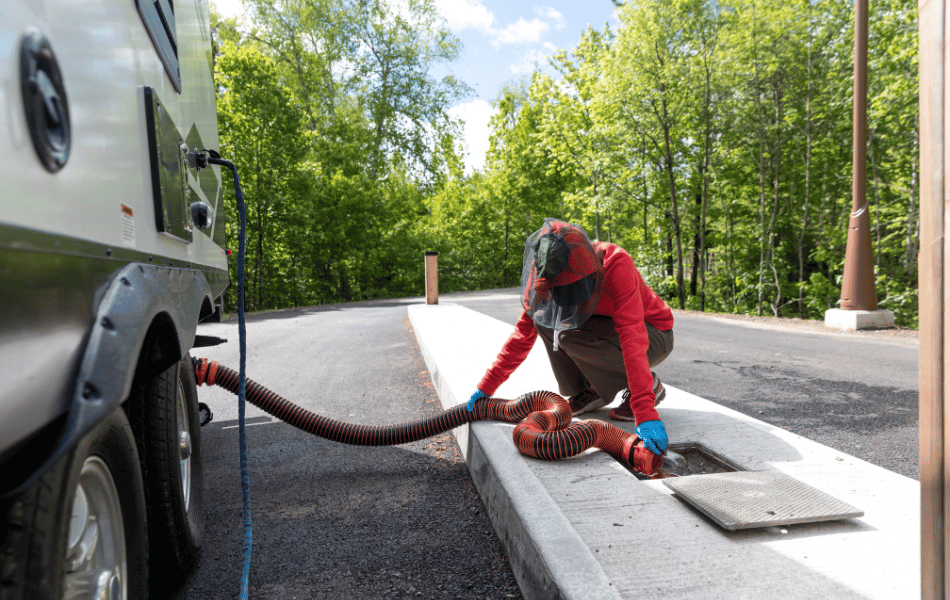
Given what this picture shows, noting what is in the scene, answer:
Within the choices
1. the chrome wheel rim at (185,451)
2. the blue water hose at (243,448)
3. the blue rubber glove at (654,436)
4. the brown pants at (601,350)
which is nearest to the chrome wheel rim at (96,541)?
the blue water hose at (243,448)

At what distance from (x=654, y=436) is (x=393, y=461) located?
1.71 meters

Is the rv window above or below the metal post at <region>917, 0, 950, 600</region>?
above

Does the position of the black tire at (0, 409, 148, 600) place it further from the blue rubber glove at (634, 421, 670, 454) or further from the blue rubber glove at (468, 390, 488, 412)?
the blue rubber glove at (634, 421, 670, 454)

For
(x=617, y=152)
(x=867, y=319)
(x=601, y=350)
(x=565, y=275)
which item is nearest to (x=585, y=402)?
(x=601, y=350)

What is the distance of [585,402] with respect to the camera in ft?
13.2

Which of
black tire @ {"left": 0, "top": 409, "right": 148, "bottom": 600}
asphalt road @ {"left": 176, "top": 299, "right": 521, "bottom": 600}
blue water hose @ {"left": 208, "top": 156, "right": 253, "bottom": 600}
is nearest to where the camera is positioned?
black tire @ {"left": 0, "top": 409, "right": 148, "bottom": 600}

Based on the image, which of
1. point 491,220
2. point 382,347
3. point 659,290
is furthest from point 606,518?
point 491,220

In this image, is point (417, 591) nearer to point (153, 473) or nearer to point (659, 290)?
point (153, 473)

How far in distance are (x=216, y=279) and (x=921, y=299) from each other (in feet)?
11.1

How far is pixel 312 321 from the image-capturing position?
1441cm

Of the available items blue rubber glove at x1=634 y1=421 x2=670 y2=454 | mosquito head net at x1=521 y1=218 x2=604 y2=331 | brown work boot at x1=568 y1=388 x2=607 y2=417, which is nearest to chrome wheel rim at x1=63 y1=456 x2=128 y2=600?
mosquito head net at x1=521 y1=218 x2=604 y2=331

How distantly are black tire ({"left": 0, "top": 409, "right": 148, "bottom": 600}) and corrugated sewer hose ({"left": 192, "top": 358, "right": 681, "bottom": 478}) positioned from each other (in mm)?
1844

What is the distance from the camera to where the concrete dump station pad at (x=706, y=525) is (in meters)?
1.89

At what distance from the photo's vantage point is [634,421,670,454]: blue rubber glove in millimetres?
3021
